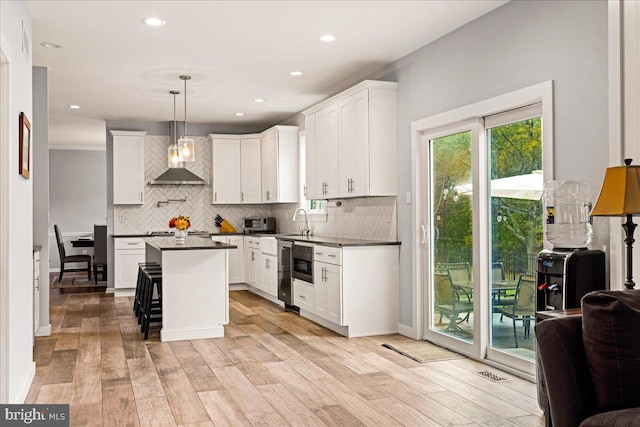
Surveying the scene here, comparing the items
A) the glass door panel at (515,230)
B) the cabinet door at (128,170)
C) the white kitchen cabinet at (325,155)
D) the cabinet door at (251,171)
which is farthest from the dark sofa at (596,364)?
the cabinet door at (128,170)

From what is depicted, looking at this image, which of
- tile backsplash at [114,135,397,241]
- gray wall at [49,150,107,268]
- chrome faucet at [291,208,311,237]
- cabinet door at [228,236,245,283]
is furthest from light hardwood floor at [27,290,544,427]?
gray wall at [49,150,107,268]

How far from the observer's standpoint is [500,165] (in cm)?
450

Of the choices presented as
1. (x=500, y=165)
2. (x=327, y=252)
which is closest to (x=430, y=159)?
(x=500, y=165)

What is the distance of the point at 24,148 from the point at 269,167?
530cm

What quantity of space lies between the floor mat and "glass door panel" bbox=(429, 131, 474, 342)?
0.56ft

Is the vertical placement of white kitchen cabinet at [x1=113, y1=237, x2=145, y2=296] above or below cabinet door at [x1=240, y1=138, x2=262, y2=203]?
below

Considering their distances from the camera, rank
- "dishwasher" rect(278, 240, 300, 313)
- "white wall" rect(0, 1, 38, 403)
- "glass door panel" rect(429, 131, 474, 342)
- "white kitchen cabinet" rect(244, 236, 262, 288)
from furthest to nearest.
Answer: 1. "white kitchen cabinet" rect(244, 236, 262, 288)
2. "dishwasher" rect(278, 240, 300, 313)
3. "glass door panel" rect(429, 131, 474, 342)
4. "white wall" rect(0, 1, 38, 403)

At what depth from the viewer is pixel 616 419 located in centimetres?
197

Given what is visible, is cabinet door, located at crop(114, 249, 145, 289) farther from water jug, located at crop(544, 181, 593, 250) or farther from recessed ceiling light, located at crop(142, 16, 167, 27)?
water jug, located at crop(544, 181, 593, 250)

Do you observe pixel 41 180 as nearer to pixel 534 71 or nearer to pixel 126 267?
pixel 126 267

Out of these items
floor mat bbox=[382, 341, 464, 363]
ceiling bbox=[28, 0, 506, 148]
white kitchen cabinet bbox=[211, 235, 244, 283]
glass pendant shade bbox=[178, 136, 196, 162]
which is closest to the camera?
ceiling bbox=[28, 0, 506, 148]

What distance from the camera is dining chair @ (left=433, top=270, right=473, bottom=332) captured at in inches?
196

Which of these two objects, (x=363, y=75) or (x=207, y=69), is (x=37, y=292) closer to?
(x=207, y=69)

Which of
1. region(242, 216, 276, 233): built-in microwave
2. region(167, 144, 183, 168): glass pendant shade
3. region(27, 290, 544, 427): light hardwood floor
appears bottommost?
region(27, 290, 544, 427): light hardwood floor
